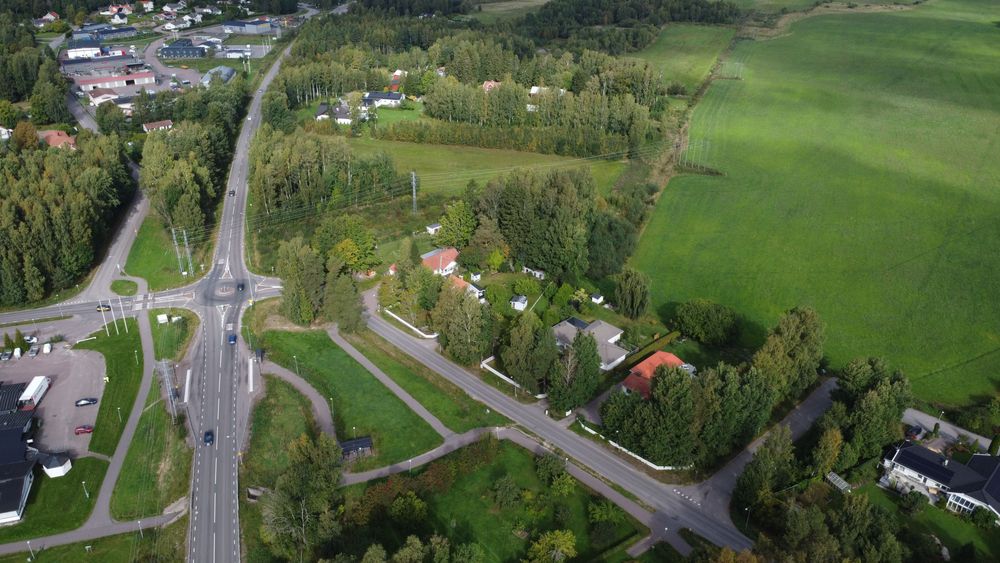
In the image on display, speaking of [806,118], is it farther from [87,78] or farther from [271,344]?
[87,78]

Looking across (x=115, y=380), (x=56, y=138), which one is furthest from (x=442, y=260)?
(x=56, y=138)

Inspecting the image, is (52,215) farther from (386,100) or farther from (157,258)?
(386,100)

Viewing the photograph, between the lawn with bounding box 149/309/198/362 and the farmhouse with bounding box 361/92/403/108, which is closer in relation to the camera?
the lawn with bounding box 149/309/198/362

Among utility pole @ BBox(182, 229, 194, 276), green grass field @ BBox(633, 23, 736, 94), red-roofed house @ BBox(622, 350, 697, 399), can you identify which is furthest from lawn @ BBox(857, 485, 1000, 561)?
green grass field @ BBox(633, 23, 736, 94)

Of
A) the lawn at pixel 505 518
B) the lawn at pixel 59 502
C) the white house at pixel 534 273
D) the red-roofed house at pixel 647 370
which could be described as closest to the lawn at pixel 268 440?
the lawn at pixel 505 518

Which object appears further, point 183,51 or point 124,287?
point 183,51

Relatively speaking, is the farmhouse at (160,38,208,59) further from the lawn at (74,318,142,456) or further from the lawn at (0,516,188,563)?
the lawn at (0,516,188,563)

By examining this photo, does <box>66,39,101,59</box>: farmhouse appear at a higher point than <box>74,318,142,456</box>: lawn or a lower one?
higher

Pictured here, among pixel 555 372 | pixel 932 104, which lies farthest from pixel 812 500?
pixel 932 104
